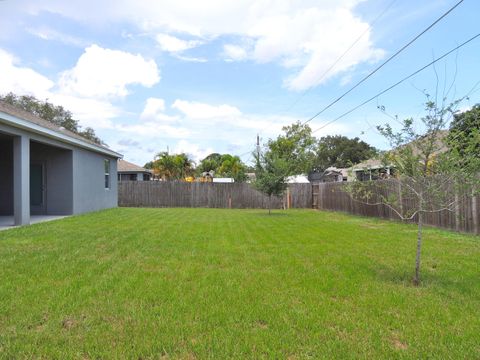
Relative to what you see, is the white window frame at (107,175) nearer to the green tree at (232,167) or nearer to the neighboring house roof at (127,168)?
the neighboring house roof at (127,168)

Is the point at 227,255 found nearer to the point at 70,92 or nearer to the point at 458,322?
the point at 458,322

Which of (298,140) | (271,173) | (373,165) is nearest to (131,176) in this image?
(298,140)

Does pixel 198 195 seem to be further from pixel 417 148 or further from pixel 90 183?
pixel 417 148

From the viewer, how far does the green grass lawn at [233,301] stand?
301cm

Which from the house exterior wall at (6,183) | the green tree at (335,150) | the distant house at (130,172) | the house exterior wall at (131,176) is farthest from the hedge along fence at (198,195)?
the green tree at (335,150)

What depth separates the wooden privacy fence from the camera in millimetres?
9836

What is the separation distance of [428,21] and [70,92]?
17.9 m

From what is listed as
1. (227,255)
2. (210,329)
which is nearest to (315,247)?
(227,255)

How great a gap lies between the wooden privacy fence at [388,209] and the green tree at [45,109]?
79.4ft

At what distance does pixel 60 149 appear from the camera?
1401 cm

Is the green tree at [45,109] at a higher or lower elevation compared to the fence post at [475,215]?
higher

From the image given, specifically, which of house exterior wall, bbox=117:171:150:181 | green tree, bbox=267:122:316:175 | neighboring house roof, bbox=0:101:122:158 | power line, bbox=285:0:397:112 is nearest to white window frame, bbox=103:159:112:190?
neighboring house roof, bbox=0:101:122:158

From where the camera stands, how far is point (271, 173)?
17.3 metres

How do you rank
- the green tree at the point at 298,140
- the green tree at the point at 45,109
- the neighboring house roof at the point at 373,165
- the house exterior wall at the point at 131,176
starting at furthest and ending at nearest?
the green tree at the point at 298,140, the green tree at the point at 45,109, the house exterior wall at the point at 131,176, the neighboring house roof at the point at 373,165
